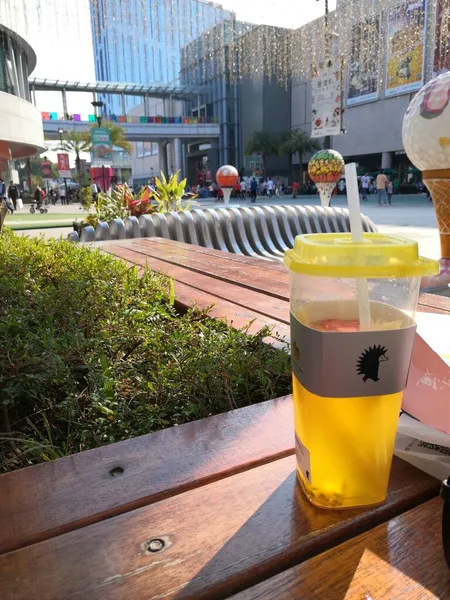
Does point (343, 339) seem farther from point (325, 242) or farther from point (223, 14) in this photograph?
point (223, 14)

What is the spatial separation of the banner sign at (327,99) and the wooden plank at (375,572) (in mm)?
12606

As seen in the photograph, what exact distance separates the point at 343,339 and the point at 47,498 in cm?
56

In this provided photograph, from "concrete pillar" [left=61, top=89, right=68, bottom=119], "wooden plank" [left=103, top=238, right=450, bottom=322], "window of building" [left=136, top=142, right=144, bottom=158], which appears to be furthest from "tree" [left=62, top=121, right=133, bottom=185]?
"wooden plank" [left=103, top=238, right=450, bottom=322]

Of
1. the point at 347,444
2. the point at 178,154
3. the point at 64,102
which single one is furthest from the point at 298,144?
the point at 347,444

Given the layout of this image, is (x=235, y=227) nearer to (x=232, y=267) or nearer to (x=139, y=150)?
(x=232, y=267)

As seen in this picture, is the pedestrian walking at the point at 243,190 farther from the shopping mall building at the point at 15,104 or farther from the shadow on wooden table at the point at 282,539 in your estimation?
the shadow on wooden table at the point at 282,539

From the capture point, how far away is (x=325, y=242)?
74 cm

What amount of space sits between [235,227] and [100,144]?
2339cm

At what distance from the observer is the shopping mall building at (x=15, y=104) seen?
1962cm

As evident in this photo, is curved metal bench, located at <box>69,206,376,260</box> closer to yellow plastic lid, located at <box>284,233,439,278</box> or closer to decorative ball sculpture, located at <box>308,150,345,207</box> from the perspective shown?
decorative ball sculpture, located at <box>308,150,345,207</box>

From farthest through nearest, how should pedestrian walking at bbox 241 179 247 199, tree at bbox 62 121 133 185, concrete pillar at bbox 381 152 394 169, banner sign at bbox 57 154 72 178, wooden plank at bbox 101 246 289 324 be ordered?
tree at bbox 62 121 133 185 → banner sign at bbox 57 154 72 178 → concrete pillar at bbox 381 152 394 169 → pedestrian walking at bbox 241 179 247 199 → wooden plank at bbox 101 246 289 324

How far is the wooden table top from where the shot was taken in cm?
64

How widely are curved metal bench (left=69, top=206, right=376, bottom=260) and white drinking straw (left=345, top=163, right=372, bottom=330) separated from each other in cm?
440

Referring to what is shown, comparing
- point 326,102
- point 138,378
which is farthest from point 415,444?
point 326,102
